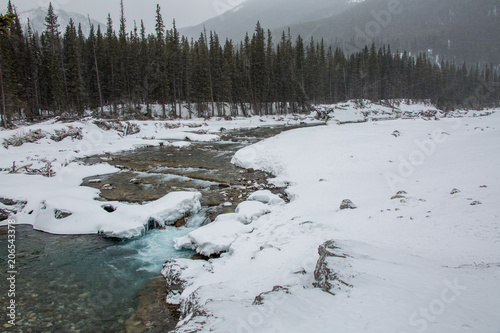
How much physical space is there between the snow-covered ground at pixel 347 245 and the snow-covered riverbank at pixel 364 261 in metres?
0.02

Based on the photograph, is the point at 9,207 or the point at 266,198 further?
the point at 266,198

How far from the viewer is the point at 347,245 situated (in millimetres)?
5531

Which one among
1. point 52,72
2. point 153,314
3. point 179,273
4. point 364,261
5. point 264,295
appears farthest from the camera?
point 52,72

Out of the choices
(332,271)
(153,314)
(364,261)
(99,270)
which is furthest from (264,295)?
(99,270)

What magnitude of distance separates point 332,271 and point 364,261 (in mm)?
767

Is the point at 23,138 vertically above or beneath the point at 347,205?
above

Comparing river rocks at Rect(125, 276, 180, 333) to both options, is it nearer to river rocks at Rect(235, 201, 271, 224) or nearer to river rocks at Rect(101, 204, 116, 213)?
river rocks at Rect(235, 201, 271, 224)

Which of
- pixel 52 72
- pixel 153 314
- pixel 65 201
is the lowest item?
pixel 153 314

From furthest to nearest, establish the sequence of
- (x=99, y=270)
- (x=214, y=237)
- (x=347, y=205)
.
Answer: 1. (x=347, y=205)
2. (x=214, y=237)
3. (x=99, y=270)

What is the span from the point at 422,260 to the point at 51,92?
2126 inches

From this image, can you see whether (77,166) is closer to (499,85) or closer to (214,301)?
(214,301)

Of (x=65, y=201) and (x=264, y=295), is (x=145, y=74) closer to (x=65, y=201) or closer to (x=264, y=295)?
(x=65, y=201)

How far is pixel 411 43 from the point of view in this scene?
194875mm

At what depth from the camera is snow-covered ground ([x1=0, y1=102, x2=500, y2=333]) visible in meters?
3.54
